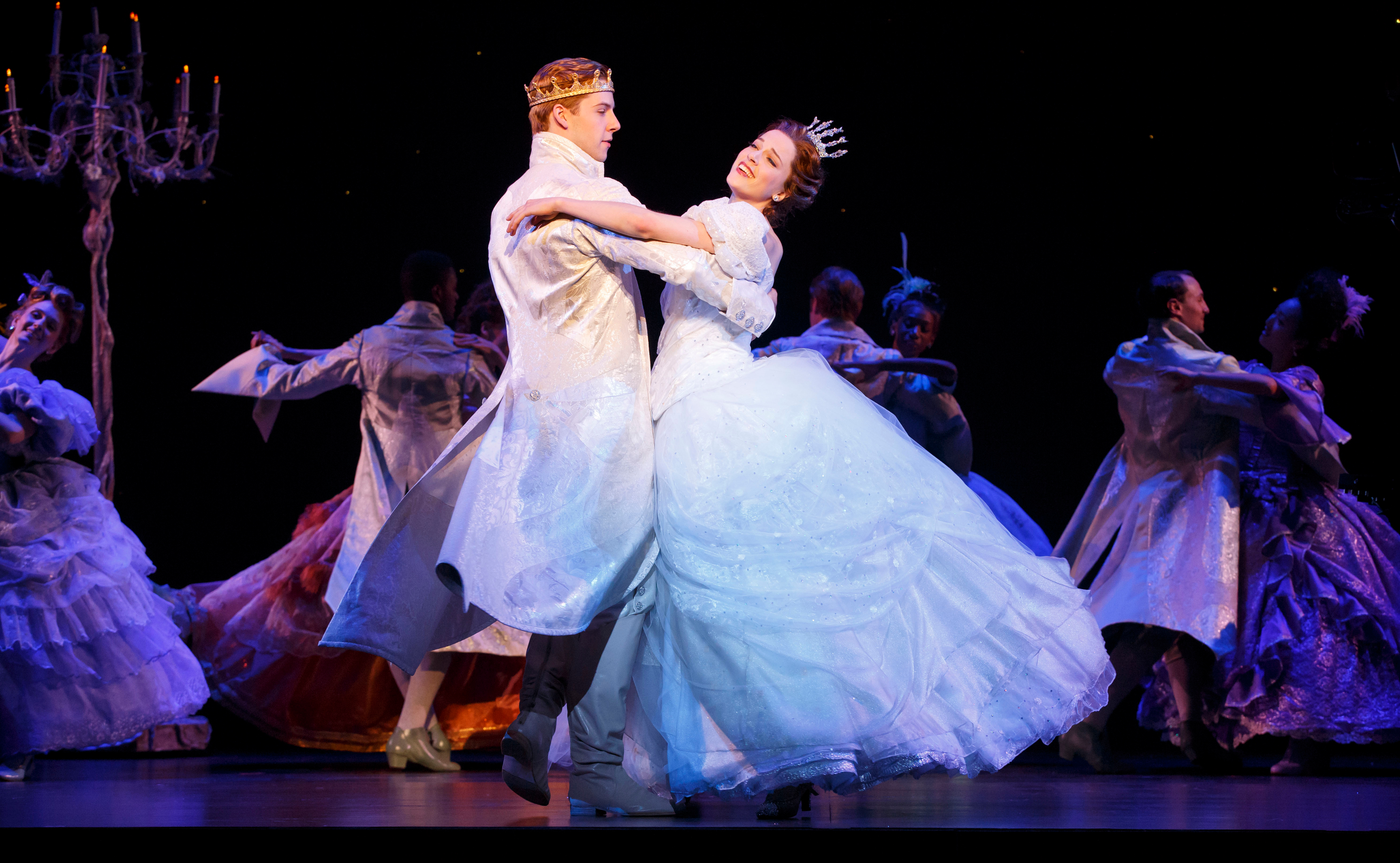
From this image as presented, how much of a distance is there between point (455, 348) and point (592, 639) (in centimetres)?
216

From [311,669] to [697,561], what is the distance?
2.52 m

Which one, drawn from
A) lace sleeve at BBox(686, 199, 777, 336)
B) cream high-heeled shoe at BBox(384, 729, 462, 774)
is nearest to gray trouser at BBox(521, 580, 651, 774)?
lace sleeve at BBox(686, 199, 777, 336)

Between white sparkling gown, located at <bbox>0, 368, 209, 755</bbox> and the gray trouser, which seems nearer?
the gray trouser

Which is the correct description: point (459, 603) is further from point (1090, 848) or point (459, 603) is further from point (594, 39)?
point (594, 39)

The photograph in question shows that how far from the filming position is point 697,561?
2.34 meters

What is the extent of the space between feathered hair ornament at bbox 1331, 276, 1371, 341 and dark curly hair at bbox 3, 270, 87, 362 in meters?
3.92

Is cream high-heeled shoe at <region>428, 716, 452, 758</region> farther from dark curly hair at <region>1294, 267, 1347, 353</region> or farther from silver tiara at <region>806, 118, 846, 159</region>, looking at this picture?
dark curly hair at <region>1294, 267, 1347, 353</region>

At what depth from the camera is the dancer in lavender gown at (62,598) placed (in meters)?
3.62

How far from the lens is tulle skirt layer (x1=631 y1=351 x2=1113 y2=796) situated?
2.22m

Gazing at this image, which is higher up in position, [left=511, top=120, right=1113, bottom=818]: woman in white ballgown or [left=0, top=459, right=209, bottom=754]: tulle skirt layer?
[left=511, top=120, right=1113, bottom=818]: woman in white ballgown

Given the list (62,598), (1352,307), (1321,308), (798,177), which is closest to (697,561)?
(798,177)

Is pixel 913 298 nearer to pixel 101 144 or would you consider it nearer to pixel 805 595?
pixel 805 595

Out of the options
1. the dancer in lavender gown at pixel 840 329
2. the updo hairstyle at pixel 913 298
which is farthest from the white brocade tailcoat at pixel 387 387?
the updo hairstyle at pixel 913 298

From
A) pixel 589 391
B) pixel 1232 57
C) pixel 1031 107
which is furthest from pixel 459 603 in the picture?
pixel 1232 57
